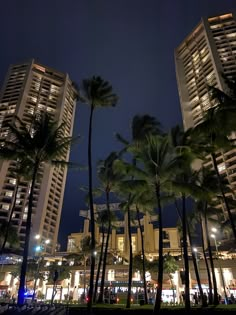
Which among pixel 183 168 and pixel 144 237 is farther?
pixel 144 237

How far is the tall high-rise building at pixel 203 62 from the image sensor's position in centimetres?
9531

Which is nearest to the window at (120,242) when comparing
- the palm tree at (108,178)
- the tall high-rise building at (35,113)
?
the tall high-rise building at (35,113)

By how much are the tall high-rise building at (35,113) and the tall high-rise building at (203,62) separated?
2014 inches

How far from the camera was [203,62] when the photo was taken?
102 m

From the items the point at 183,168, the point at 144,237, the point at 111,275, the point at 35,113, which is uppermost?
the point at 35,113

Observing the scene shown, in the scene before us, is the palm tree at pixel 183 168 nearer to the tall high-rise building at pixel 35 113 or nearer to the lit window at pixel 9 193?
the tall high-rise building at pixel 35 113

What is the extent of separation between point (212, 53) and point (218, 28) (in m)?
16.6

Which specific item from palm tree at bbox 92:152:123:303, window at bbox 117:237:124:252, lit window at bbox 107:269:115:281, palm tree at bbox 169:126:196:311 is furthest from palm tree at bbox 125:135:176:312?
window at bbox 117:237:124:252

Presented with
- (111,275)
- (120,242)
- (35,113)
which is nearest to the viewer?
(111,275)

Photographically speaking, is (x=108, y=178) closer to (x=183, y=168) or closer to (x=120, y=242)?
(x=183, y=168)

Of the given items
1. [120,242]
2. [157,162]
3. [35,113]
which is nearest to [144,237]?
[120,242]

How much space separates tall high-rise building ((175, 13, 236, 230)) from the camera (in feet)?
313

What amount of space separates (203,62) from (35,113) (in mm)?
67418

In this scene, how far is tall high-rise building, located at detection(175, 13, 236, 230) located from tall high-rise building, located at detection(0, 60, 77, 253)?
5115 cm
